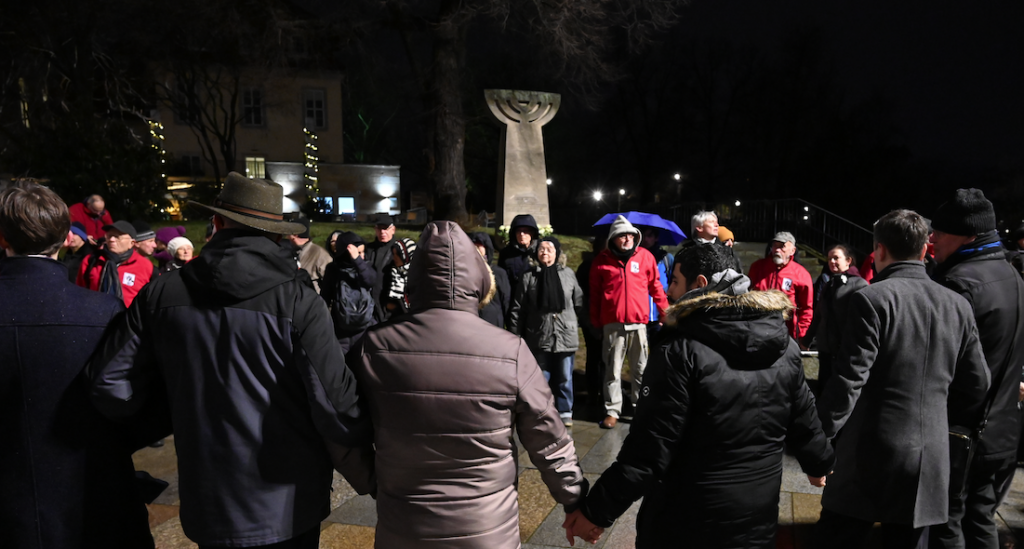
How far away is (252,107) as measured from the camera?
33.0 meters

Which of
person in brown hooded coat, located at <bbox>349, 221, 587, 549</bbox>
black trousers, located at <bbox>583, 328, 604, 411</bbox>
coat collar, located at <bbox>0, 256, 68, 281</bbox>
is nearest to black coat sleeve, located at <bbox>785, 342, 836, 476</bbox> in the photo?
person in brown hooded coat, located at <bbox>349, 221, 587, 549</bbox>

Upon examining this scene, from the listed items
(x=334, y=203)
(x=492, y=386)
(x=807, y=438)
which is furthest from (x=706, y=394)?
(x=334, y=203)

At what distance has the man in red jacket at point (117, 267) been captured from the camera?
590cm

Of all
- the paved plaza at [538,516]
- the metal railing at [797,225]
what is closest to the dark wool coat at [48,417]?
the paved plaza at [538,516]

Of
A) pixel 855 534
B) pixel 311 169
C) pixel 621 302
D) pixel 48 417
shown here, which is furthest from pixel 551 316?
pixel 311 169

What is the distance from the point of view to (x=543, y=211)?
14.7 m

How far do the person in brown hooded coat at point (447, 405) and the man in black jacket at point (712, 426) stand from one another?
0.35 metres

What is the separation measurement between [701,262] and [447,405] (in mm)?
1111

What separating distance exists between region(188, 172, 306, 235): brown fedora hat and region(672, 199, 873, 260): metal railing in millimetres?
15982

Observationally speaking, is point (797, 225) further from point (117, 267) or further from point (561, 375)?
point (117, 267)

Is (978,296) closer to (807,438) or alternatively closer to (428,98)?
(807,438)

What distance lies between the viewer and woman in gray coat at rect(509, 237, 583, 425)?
6.12m

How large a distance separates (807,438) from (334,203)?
3328 cm

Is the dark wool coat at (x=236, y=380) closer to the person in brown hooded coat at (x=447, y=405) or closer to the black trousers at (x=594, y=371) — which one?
the person in brown hooded coat at (x=447, y=405)
